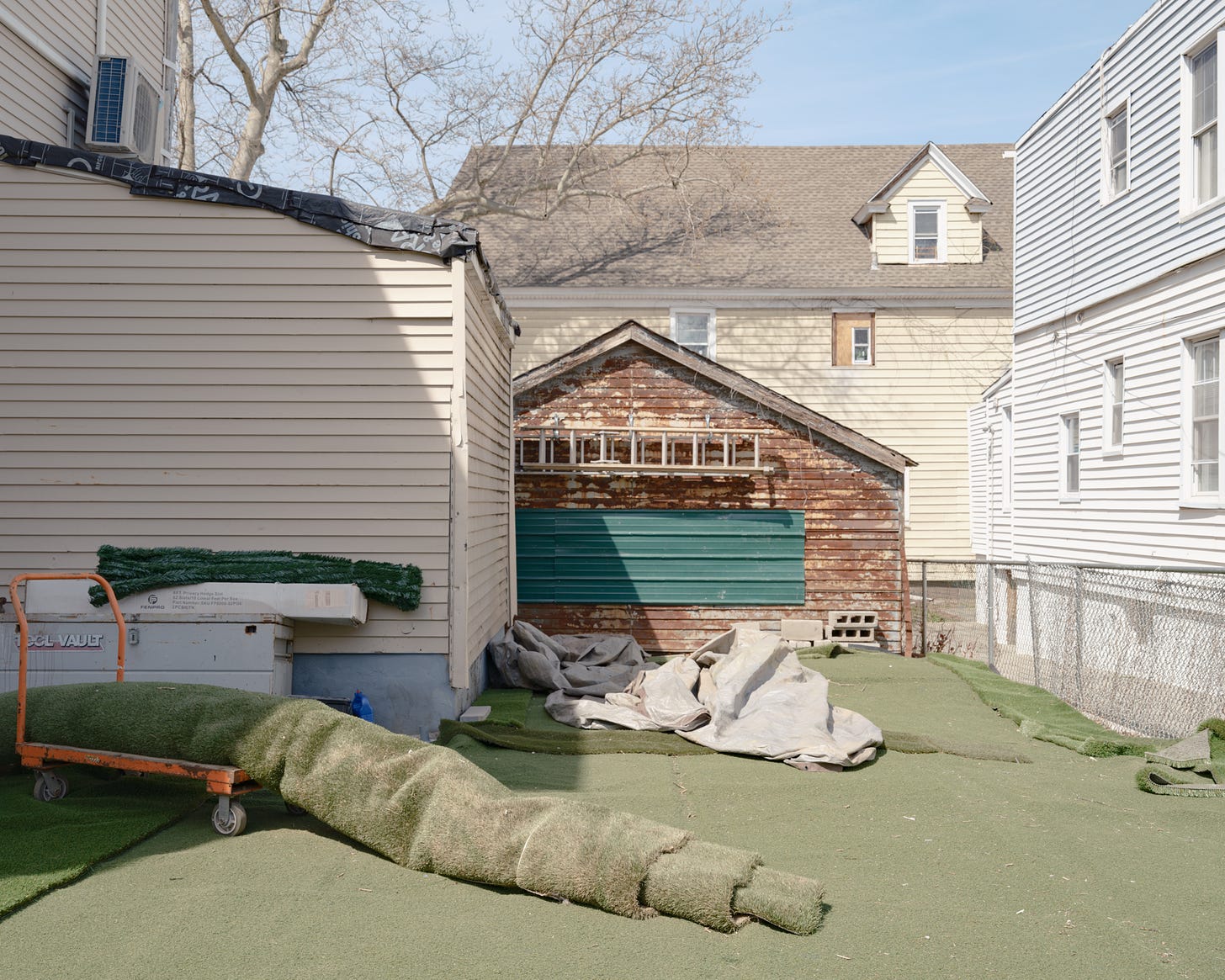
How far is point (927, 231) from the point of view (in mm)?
20016

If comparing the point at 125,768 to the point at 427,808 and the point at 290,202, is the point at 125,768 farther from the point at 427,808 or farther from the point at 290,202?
the point at 290,202

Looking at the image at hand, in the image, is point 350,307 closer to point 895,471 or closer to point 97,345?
point 97,345

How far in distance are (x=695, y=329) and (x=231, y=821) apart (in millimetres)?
15693

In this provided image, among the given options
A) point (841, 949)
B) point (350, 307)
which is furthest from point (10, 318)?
point (841, 949)

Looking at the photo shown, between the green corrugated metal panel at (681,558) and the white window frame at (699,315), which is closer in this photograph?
the green corrugated metal panel at (681,558)

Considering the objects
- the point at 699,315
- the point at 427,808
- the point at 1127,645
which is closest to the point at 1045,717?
the point at 1127,645

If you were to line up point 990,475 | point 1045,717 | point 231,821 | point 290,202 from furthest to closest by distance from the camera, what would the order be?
1. point 990,475
2. point 1045,717
3. point 290,202
4. point 231,821

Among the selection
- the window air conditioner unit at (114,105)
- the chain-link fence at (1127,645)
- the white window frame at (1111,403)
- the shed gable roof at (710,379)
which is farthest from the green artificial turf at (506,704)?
the white window frame at (1111,403)

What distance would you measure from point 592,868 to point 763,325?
53.0 feet

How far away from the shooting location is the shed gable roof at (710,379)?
1324cm

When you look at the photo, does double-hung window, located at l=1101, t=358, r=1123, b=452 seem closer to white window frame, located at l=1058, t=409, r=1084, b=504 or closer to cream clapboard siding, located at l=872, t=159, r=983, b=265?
white window frame, located at l=1058, t=409, r=1084, b=504

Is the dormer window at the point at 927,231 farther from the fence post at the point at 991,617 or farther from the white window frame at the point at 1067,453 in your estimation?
the fence post at the point at 991,617

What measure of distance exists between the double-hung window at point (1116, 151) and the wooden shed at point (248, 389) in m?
8.64

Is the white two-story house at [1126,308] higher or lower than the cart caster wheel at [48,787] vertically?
higher
